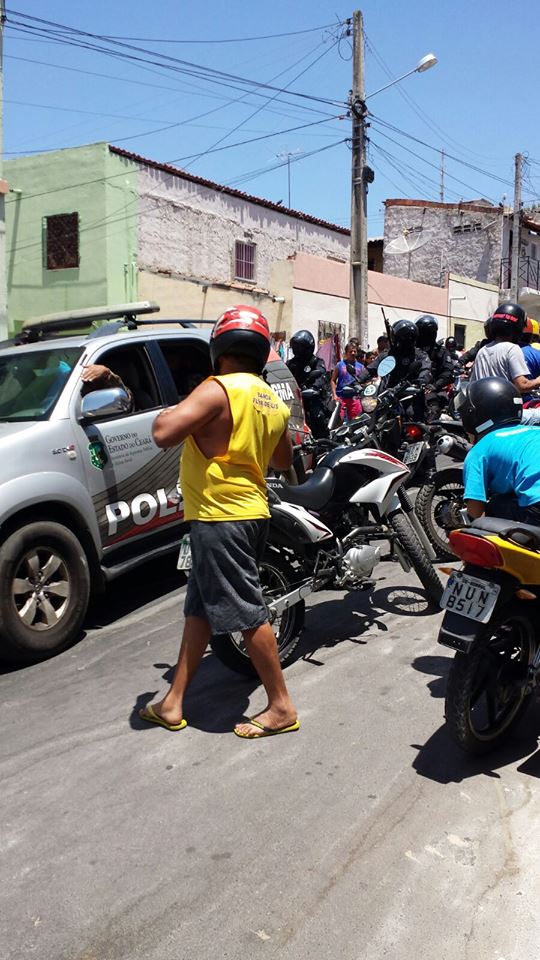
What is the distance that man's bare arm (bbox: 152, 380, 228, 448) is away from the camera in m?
3.18

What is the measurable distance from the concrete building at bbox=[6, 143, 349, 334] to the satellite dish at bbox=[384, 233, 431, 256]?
1134 cm

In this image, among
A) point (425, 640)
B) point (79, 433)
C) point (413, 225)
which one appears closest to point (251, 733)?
point (425, 640)

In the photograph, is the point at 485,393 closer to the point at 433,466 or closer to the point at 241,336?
the point at 241,336

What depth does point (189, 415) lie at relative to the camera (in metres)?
3.21

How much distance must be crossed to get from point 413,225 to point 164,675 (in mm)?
34689

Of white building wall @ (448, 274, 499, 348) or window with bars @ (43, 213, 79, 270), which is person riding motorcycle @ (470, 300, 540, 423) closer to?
window with bars @ (43, 213, 79, 270)

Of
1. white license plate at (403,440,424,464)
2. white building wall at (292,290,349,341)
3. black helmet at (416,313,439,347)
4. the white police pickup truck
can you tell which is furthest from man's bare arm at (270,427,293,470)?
white building wall at (292,290,349,341)

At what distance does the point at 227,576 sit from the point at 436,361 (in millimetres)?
6520

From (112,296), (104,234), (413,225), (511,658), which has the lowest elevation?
(511,658)

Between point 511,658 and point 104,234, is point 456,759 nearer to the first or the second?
point 511,658

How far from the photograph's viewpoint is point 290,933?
2.39 metres

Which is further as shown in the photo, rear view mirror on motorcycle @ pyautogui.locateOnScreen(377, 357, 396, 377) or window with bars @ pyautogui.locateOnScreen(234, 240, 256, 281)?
window with bars @ pyautogui.locateOnScreen(234, 240, 256, 281)

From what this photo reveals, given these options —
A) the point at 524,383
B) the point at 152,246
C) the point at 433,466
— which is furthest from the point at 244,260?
the point at 524,383

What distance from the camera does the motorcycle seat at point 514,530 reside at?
3211mm
